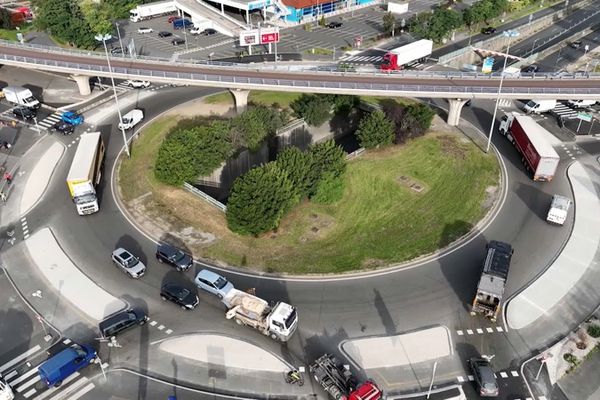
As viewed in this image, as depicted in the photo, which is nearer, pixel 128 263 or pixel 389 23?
pixel 128 263

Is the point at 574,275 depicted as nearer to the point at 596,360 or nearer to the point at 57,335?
the point at 596,360

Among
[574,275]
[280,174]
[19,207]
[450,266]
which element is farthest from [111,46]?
[574,275]

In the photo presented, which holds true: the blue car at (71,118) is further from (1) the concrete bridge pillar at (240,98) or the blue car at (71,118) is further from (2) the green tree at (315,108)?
(2) the green tree at (315,108)

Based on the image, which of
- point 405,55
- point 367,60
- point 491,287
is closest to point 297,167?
point 491,287

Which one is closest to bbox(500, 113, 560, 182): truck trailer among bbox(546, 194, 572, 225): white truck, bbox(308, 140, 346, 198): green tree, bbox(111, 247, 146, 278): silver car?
bbox(546, 194, 572, 225): white truck

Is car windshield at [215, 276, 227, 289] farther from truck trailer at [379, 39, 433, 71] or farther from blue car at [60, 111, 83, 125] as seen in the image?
truck trailer at [379, 39, 433, 71]

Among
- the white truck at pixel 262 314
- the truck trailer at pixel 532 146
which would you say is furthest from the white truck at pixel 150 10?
the white truck at pixel 262 314

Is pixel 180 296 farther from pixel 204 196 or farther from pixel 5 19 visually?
pixel 5 19
